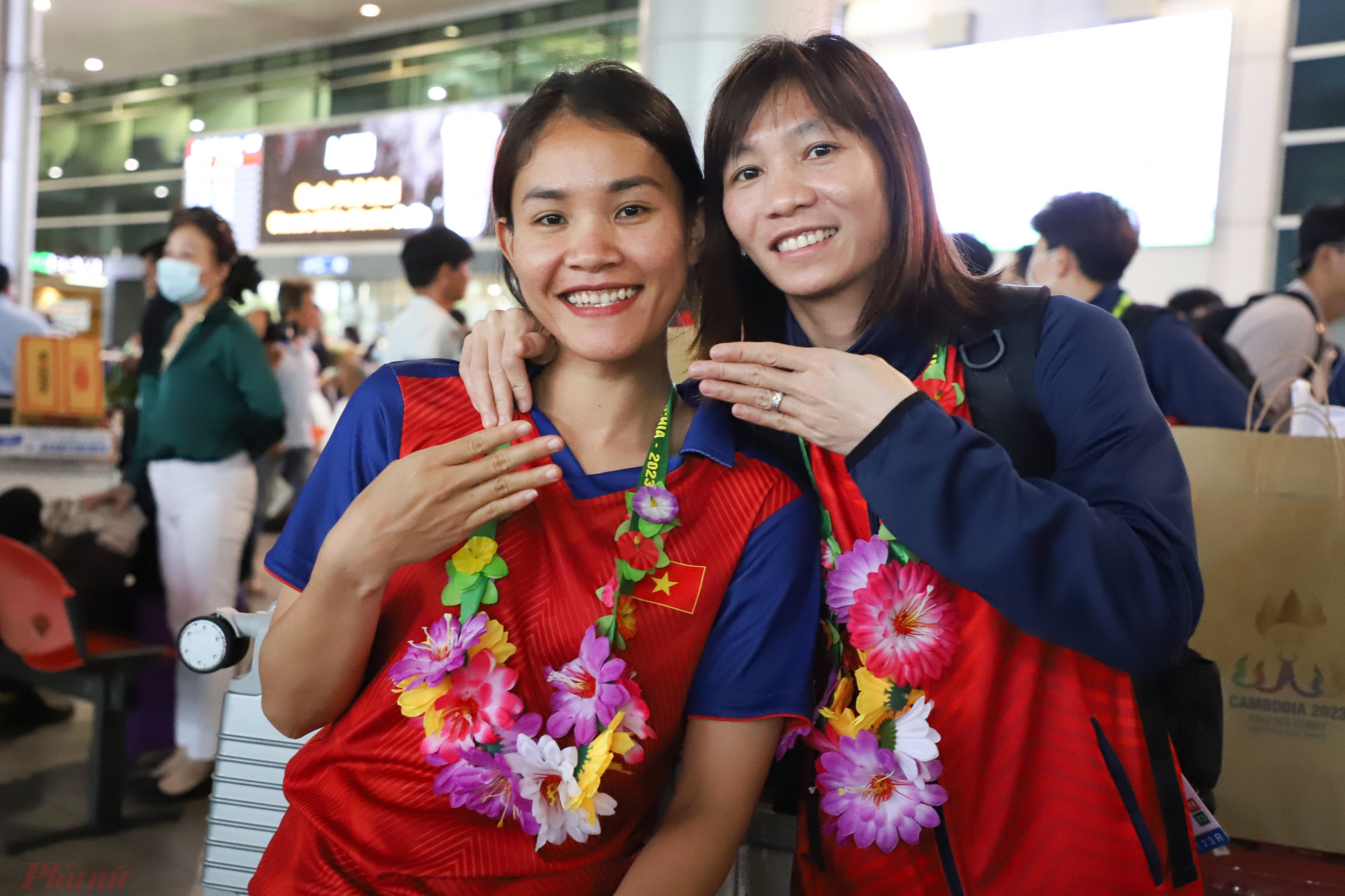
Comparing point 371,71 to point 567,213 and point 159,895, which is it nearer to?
point 159,895

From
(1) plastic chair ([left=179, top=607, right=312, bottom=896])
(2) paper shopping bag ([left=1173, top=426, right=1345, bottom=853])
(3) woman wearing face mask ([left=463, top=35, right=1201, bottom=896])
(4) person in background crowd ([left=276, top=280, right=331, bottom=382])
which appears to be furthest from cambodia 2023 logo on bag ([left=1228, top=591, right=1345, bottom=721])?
(4) person in background crowd ([left=276, top=280, right=331, bottom=382])

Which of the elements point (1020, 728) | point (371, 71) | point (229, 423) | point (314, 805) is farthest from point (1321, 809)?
point (371, 71)

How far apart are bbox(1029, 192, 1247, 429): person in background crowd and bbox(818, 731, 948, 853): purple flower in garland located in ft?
6.33

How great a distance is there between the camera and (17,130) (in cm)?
920

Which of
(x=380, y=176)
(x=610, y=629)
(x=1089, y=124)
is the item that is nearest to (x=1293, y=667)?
(x=610, y=629)

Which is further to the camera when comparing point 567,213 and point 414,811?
point 567,213

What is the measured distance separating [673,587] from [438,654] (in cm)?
37

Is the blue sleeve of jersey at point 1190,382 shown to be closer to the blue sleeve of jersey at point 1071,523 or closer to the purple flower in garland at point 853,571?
the blue sleeve of jersey at point 1071,523

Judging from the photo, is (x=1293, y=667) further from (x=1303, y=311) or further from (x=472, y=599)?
(x=1303, y=311)

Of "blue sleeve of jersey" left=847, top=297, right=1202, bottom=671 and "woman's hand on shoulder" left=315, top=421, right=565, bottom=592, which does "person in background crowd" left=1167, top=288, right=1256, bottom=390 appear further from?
"woman's hand on shoulder" left=315, top=421, right=565, bottom=592

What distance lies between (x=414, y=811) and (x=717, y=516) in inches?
24.7

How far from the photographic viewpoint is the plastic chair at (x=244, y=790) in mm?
1824

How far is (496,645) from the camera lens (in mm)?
1530

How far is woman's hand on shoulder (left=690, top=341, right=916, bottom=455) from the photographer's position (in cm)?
141
